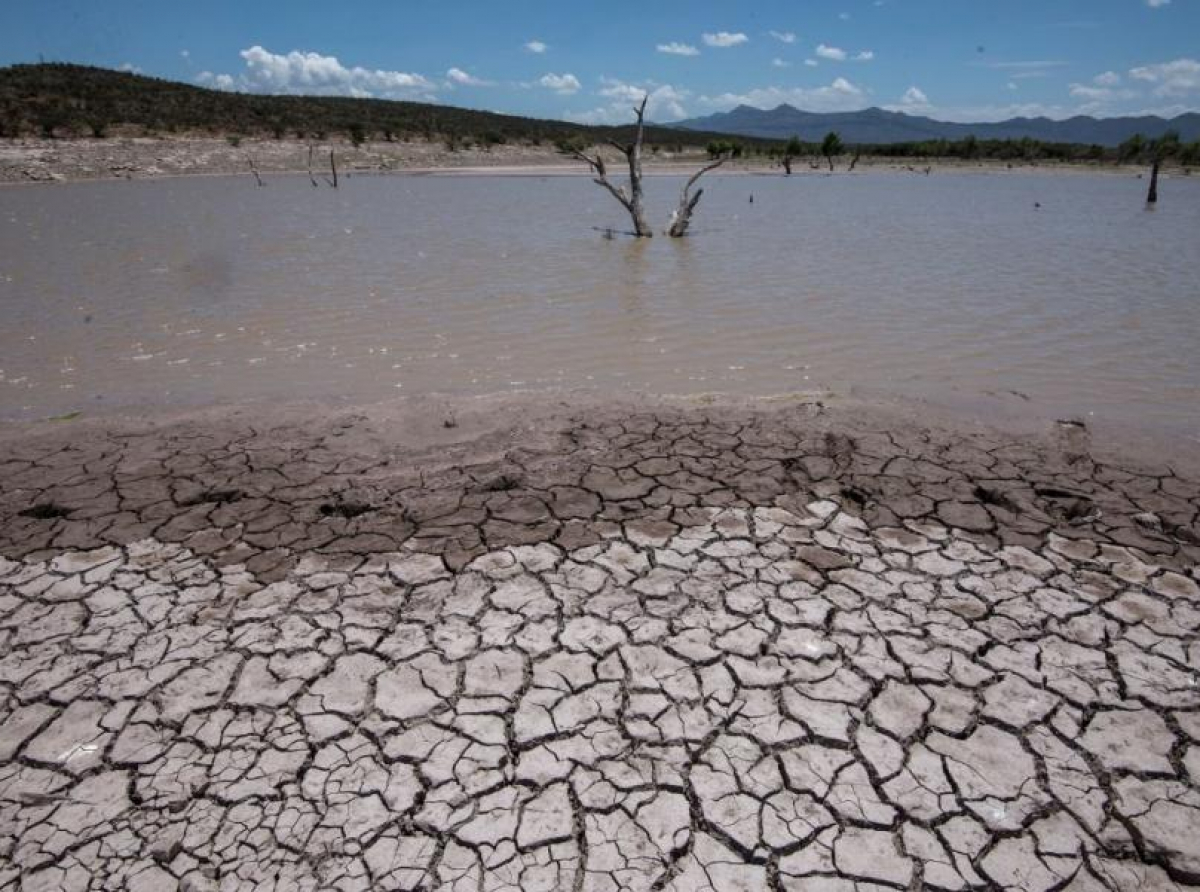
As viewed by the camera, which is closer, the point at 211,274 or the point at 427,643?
the point at 427,643

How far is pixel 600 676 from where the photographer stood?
9.73 ft

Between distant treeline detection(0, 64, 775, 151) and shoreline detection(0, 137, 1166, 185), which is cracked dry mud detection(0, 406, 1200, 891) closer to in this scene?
shoreline detection(0, 137, 1166, 185)

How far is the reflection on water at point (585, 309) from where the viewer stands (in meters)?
6.80

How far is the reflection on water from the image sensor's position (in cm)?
680

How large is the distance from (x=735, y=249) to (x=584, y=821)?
13.3m

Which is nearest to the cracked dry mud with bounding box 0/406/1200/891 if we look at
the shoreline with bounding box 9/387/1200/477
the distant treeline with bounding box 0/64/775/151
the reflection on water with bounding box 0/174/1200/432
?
the shoreline with bounding box 9/387/1200/477

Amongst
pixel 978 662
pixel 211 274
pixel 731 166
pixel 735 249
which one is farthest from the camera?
pixel 731 166

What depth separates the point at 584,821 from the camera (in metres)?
2.36

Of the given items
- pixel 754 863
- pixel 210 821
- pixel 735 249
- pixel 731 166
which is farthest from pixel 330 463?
pixel 731 166

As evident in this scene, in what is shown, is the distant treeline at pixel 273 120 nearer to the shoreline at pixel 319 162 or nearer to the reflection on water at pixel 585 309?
the shoreline at pixel 319 162

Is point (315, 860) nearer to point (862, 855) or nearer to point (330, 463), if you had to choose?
point (862, 855)

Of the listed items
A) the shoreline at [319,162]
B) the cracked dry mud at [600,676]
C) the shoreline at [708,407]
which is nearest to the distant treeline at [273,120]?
the shoreline at [319,162]

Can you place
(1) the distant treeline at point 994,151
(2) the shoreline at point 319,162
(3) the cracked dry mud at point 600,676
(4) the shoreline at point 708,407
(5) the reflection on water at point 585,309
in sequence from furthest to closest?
(1) the distant treeline at point 994,151
(2) the shoreline at point 319,162
(5) the reflection on water at point 585,309
(4) the shoreline at point 708,407
(3) the cracked dry mud at point 600,676

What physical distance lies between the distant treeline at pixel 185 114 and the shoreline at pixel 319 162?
1745mm
